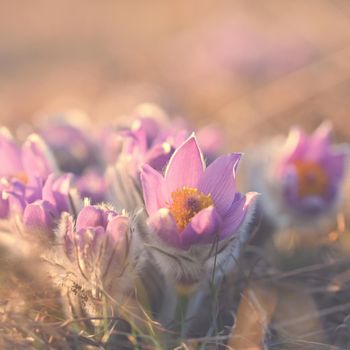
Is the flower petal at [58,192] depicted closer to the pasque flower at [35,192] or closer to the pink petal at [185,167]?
the pasque flower at [35,192]

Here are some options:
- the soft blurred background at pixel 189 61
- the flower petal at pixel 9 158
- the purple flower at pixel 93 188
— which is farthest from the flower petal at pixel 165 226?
the soft blurred background at pixel 189 61

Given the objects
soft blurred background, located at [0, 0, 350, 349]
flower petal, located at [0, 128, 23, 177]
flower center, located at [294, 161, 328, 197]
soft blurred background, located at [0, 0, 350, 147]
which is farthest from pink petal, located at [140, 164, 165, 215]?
soft blurred background, located at [0, 0, 350, 147]

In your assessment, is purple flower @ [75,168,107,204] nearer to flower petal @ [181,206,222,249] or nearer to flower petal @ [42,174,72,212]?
flower petal @ [42,174,72,212]

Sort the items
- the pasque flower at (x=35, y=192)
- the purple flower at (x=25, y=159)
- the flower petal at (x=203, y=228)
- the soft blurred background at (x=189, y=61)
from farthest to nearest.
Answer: the soft blurred background at (x=189, y=61), the purple flower at (x=25, y=159), the pasque flower at (x=35, y=192), the flower petal at (x=203, y=228)

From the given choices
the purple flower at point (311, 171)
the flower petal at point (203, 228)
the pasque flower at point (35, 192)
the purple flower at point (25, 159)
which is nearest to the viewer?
the flower petal at point (203, 228)

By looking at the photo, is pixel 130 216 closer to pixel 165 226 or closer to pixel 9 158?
pixel 165 226

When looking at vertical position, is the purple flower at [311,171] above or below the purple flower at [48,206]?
below

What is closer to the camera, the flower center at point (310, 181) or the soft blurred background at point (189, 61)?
the flower center at point (310, 181)
